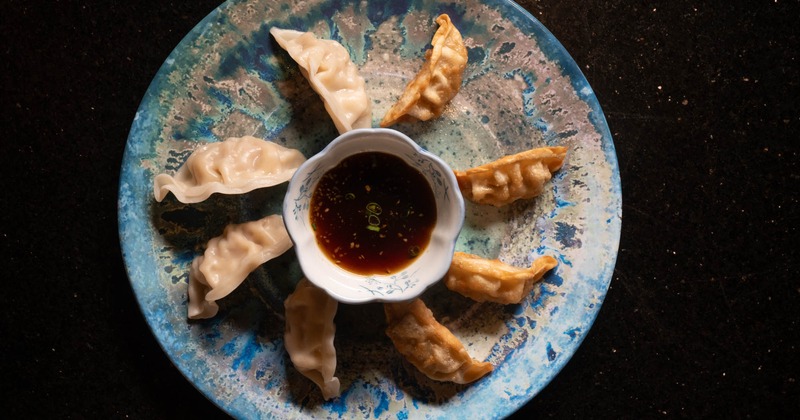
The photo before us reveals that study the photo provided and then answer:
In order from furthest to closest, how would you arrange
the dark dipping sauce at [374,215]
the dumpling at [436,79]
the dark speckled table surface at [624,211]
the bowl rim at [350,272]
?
the dark speckled table surface at [624,211] < the dumpling at [436,79] < the dark dipping sauce at [374,215] < the bowl rim at [350,272]

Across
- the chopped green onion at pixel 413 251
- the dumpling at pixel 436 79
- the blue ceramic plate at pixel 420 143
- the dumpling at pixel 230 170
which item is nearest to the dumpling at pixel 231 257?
the blue ceramic plate at pixel 420 143

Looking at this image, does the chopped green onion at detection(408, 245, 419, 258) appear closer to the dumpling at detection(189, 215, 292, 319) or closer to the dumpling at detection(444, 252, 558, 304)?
the dumpling at detection(444, 252, 558, 304)

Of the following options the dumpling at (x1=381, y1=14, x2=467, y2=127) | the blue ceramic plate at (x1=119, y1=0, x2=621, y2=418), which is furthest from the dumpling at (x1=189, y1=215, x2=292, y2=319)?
the dumpling at (x1=381, y1=14, x2=467, y2=127)

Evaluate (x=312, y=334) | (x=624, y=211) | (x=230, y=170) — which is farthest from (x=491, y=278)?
(x=230, y=170)

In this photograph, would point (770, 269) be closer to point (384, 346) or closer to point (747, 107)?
point (747, 107)

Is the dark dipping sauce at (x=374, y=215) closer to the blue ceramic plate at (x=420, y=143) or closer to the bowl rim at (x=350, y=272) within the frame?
the bowl rim at (x=350, y=272)

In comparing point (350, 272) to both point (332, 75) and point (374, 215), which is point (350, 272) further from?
point (332, 75)

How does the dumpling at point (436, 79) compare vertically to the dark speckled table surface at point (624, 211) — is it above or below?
above
